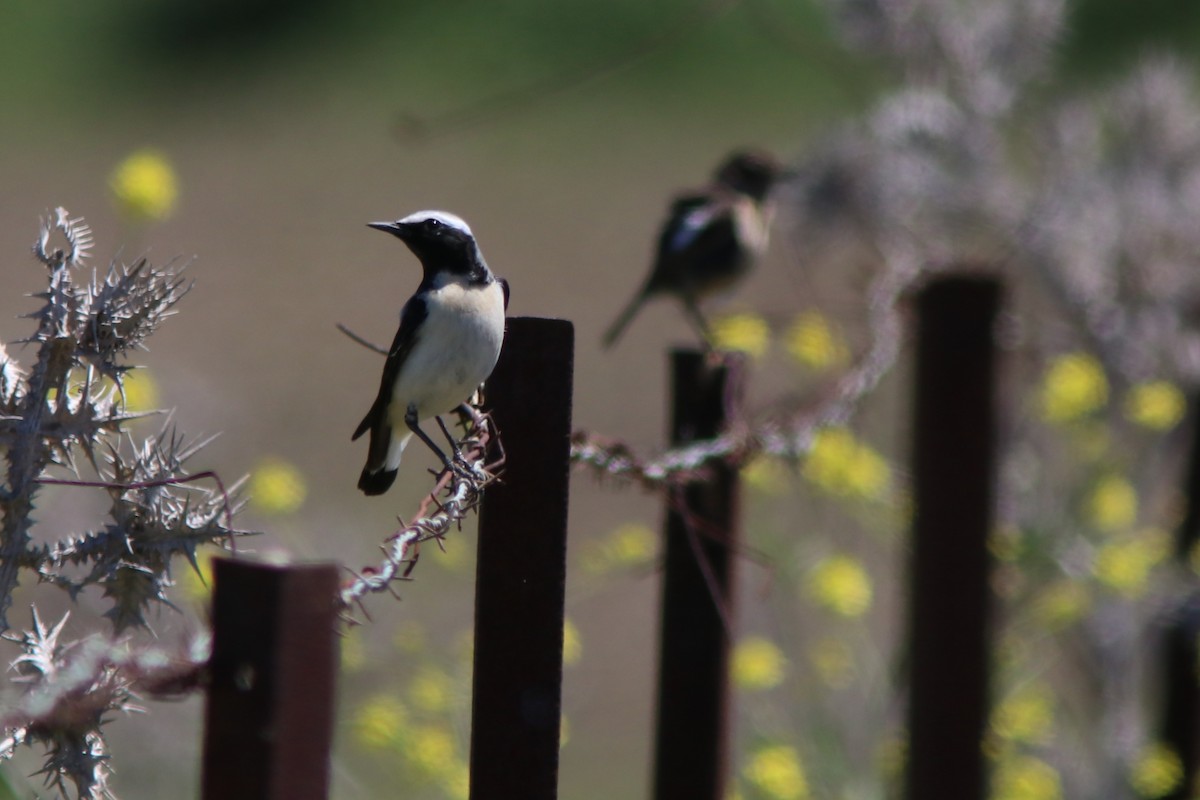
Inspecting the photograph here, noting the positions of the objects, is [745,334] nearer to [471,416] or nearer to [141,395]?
[141,395]

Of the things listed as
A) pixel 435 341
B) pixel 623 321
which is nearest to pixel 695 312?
pixel 623 321

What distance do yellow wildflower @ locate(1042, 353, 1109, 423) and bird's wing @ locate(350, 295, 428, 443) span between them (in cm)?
288

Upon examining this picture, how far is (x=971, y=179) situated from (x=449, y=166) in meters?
11.0

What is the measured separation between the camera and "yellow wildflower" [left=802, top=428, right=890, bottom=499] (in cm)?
474

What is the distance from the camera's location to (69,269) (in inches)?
67.2

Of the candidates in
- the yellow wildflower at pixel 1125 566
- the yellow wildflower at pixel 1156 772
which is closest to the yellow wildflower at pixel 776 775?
the yellow wildflower at pixel 1156 772

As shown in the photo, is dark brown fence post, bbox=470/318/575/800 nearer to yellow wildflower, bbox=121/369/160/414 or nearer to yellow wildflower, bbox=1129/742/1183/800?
yellow wildflower, bbox=121/369/160/414

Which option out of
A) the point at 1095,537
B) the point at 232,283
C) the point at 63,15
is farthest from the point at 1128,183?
the point at 63,15

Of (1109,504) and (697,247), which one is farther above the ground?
(697,247)

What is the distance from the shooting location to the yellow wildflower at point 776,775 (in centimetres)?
433

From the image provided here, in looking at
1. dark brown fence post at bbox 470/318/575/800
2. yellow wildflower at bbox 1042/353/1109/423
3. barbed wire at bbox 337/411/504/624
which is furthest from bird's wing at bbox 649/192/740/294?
dark brown fence post at bbox 470/318/575/800

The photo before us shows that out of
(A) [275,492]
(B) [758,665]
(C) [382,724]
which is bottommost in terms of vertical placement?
(C) [382,724]

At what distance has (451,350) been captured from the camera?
2549mm

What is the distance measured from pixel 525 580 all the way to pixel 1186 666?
3.52 meters
